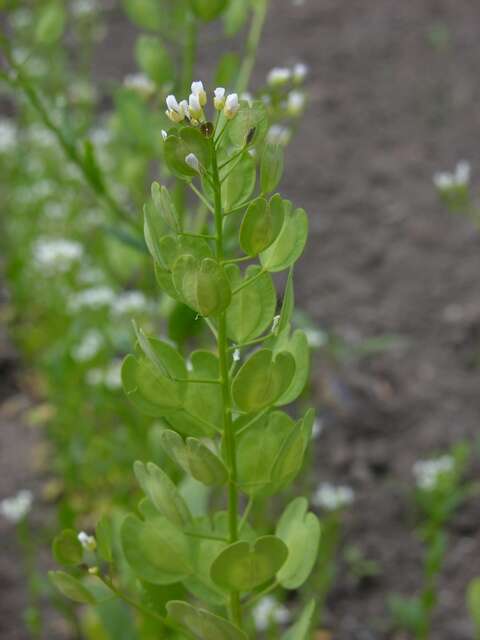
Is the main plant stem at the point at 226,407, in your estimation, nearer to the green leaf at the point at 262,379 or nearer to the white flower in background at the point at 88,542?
the green leaf at the point at 262,379

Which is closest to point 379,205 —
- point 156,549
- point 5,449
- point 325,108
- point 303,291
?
point 303,291

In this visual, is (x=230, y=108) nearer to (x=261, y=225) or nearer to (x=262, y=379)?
(x=261, y=225)

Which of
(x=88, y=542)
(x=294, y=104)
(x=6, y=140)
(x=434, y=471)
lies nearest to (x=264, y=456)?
(x=88, y=542)

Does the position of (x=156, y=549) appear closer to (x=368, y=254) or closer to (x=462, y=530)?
(x=462, y=530)

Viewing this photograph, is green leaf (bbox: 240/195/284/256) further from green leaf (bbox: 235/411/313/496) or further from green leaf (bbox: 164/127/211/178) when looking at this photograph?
green leaf (bbox: 235/411/313/496)

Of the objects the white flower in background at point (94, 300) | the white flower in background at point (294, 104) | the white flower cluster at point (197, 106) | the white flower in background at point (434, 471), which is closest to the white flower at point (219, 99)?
the white flower cluster at point (197, 106)

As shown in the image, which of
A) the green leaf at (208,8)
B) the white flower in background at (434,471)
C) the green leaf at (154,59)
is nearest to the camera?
the green leaf at (208,8)
